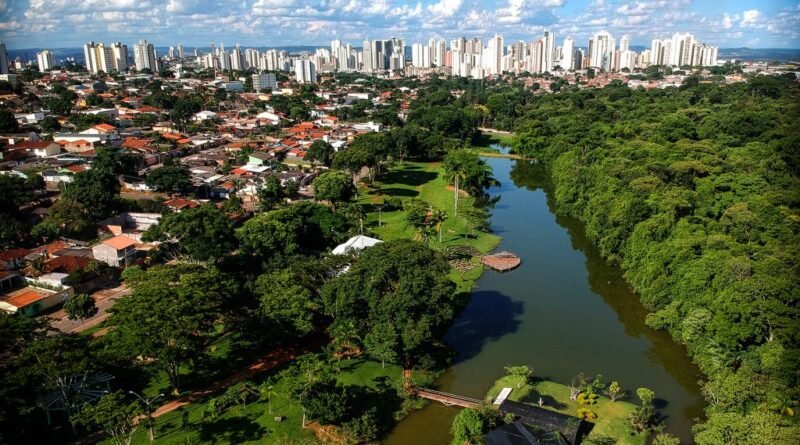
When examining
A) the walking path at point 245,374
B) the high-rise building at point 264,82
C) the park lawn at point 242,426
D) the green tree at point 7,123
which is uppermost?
the high-rise building at point 264,82

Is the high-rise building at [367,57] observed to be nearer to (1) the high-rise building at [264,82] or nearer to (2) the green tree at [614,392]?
(1) the high-rise building at [264,82]

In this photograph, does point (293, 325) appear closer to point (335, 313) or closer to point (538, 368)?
point (335, 313)

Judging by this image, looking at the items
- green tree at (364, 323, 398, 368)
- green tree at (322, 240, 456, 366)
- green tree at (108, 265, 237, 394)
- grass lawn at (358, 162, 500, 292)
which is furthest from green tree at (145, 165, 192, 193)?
green tree at (364, 323, 398, 368)

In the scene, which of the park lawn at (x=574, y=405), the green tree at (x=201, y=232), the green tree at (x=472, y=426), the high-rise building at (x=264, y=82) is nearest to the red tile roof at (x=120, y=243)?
the green tree at (x=201, y=232)

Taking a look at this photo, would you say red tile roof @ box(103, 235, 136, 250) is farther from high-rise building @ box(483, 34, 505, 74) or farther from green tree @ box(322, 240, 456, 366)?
high-rise building @ box(483, 34, 505, 74)

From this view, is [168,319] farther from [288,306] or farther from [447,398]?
[447,398]

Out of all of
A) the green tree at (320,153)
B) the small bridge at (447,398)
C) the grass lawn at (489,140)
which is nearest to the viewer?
the small bridge at (447,398)
